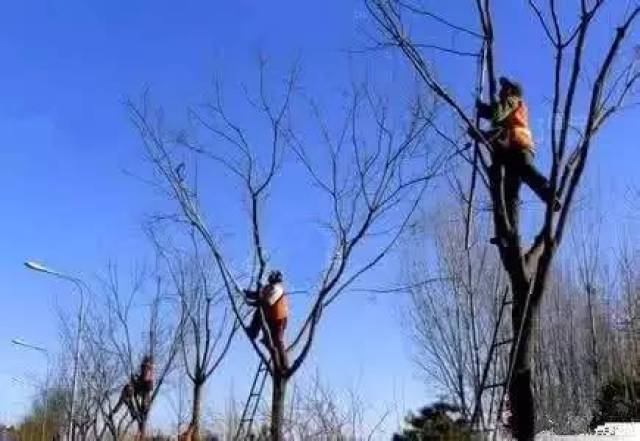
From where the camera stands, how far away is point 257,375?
12141mm

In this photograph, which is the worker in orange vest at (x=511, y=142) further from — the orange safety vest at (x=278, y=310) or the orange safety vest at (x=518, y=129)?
the orange safety vest at (x=278, y=310)

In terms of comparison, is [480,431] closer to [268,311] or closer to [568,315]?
[268,311]

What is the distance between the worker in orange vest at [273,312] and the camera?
11.8 m

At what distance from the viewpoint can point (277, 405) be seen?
37.9 feet

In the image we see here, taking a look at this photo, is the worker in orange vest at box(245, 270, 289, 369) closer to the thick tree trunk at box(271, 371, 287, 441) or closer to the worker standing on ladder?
the thick tree trunk at box(271, 371, 287, 441)

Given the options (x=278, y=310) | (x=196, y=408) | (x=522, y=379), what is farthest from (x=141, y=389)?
(x=522, y=379)

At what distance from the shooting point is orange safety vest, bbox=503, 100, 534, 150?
285 inches

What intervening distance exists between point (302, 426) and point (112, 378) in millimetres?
11158

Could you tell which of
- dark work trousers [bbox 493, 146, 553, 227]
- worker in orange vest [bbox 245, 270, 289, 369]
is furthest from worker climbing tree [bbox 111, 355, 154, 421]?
dark work trousers [bbox 493, 146, 553, 227]

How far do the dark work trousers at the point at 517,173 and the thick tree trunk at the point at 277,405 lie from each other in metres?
5.61

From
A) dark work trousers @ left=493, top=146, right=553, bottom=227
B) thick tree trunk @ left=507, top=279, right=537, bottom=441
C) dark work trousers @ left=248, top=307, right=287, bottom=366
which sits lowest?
thick tree trunk @ left=507, top=279, right=537, bottom=441

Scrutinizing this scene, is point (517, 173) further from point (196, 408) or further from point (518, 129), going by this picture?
point (196, 408)

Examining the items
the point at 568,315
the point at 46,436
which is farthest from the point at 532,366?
the point at 46,436

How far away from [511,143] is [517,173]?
0.27 m
